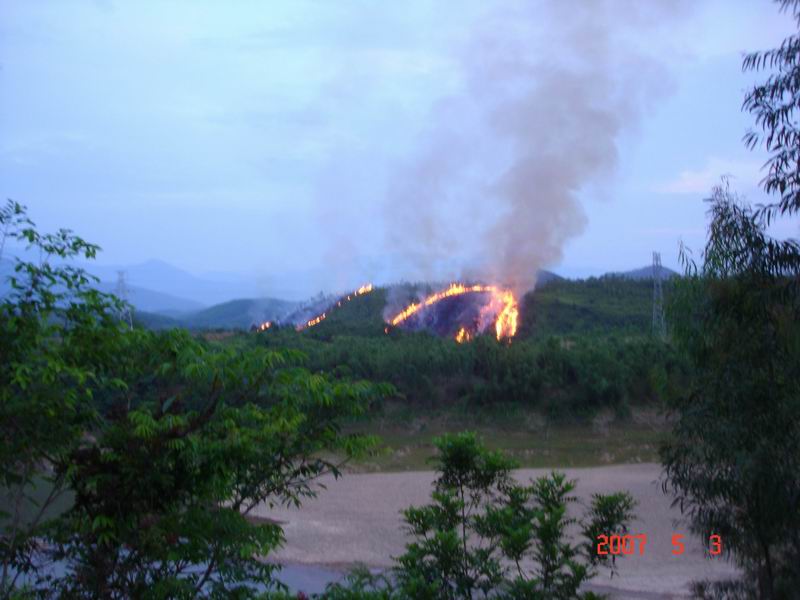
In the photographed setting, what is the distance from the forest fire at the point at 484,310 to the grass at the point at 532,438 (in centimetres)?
919

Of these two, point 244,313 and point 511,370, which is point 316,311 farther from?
point 511,370

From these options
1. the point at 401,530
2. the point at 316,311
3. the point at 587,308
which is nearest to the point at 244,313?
the point at 316,311

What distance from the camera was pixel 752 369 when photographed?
5.40 m

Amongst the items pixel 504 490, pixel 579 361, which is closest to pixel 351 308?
pixel 579 361

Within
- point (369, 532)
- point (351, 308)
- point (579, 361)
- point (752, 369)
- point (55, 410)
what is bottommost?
point (369, 532)

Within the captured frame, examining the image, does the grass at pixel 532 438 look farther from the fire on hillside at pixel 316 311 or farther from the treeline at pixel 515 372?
the fire on hillside at pixel 316 311

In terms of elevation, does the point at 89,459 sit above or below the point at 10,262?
below

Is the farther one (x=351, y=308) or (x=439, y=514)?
(x=351, y=308)

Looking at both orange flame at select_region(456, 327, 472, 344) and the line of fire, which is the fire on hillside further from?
orange flame at select_region(456, 327, 472, 344)

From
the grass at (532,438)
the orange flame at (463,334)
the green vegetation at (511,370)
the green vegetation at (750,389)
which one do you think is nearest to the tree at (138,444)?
the green vegetation at (750,389)

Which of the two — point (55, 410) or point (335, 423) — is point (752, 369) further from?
point (55, 410)

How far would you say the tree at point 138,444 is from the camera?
4305 mm

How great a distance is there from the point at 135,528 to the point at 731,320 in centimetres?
387

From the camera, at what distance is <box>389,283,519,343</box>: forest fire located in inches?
1432
